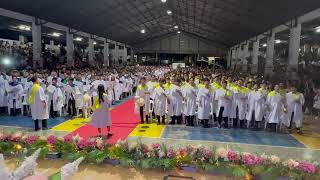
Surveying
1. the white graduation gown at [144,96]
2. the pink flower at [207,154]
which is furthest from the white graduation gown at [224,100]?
the pink flower at [207,154]

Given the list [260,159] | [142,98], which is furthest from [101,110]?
[260,159]

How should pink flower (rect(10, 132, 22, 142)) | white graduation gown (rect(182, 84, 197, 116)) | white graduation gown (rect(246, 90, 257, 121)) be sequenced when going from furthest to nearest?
white graduation gown (rect(182, 84, 197, 116)) → white graduation gown (rect(246, 90, 257, 121)) → pink flower (rect(10, 132, 22, 142))

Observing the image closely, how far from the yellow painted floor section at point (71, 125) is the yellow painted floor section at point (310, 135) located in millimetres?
7540

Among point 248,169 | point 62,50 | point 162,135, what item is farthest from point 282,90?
point 62,50

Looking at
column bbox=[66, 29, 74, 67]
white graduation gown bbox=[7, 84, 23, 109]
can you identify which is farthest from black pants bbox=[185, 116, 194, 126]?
column bbox=[66, 29, 74, 67]

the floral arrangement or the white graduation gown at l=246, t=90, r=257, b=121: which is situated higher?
the white graduation gown at l=246, t=90, r=257, b=121

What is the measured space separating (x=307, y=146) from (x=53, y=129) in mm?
8141

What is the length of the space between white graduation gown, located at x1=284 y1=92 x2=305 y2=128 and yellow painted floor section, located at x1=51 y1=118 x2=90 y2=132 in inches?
292

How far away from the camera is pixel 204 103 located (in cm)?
1131

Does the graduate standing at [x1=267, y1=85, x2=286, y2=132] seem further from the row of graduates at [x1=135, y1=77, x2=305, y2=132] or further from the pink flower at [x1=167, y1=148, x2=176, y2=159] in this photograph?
the pink flower at [x1=167, y1=148, x2=176, y2=159]

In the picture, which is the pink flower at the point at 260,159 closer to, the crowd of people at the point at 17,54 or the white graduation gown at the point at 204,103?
the white graduation gown at the point at 204,103

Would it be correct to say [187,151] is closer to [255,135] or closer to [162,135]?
[162,135]

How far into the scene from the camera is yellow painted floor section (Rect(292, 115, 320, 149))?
9.66 meters

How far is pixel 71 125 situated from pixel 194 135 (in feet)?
14.6
